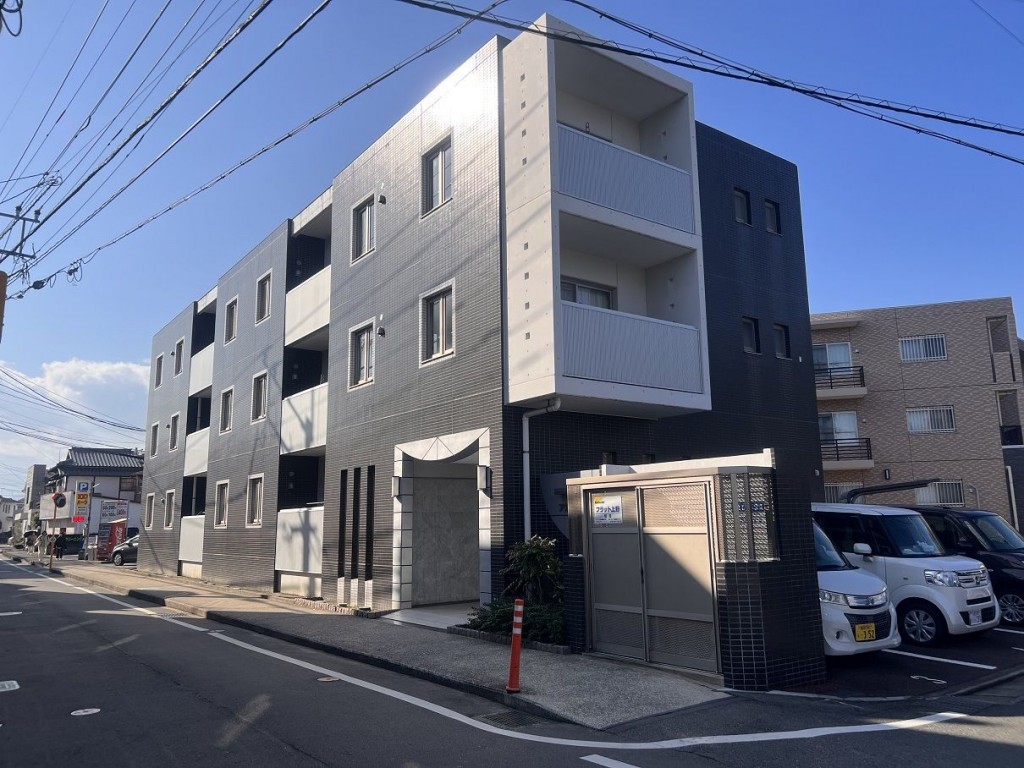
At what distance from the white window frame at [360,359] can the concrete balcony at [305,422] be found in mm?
1506

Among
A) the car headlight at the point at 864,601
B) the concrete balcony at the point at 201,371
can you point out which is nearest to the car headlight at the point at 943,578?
the car headlight at the point at 864,601

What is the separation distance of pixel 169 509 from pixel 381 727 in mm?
28023

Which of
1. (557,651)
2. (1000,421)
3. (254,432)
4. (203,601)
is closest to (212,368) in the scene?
(254,432)

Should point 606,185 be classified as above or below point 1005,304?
below

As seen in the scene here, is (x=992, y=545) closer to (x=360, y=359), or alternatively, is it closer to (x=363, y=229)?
(x=360, y=359)

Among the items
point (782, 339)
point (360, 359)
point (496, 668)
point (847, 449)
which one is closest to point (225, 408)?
point (360, 359)

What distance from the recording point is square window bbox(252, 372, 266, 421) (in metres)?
23.4

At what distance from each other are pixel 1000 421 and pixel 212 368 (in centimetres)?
3169

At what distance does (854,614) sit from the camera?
30.9 ft

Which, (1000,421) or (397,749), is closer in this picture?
(397,749)

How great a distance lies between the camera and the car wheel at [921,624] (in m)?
10.8

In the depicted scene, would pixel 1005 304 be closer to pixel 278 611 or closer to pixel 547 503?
pixel 547 503

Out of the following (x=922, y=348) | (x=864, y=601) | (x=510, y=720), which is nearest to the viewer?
(x=510, y=720)

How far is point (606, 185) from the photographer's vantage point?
43.3ft
